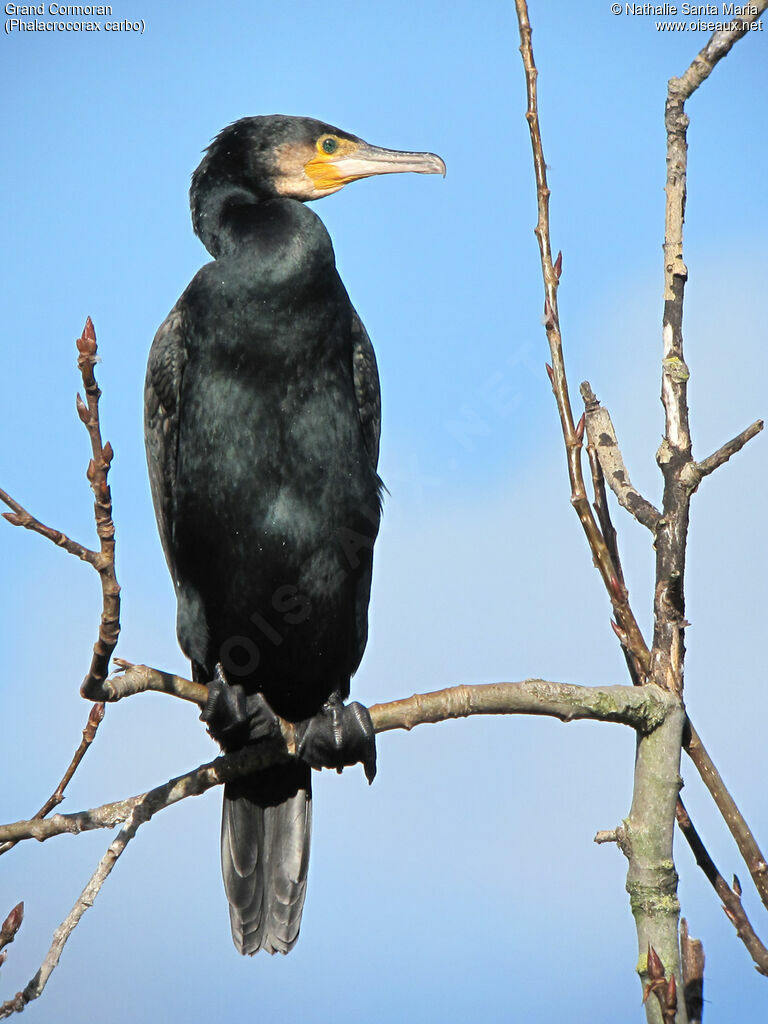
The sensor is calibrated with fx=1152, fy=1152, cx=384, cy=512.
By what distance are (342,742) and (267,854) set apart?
0.86 metres

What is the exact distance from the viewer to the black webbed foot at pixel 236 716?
3457 mm

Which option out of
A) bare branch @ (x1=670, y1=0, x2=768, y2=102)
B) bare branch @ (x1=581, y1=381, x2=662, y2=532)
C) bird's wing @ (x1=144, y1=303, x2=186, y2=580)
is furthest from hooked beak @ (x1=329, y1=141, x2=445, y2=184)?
bare branch @ (x1=581, y1=381, x2=662, y2=532)

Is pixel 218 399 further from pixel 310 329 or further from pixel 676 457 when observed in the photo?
pixel 676 457

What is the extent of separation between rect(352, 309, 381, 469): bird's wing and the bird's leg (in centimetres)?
96

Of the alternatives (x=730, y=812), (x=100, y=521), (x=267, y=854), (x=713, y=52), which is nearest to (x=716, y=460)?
(x=730, y=812)

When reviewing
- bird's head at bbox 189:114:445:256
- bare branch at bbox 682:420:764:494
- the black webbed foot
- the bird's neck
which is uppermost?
bird's head at bbox 189:114:445:256

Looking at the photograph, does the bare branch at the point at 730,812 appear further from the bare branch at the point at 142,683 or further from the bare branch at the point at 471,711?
the bare branch at the point at 142,683

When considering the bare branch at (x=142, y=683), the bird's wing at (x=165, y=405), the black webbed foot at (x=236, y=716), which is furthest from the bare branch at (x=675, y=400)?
the bird's wing at (x=165, y=405)

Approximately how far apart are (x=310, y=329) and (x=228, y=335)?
0.26 m

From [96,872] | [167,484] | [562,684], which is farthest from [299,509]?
[96,872]

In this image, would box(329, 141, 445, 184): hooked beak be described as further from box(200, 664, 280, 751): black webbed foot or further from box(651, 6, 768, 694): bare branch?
box(200, 664, 280, 751): black webbed foot

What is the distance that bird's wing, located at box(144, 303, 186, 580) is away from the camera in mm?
3834

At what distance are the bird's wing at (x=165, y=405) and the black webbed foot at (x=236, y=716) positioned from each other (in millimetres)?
666

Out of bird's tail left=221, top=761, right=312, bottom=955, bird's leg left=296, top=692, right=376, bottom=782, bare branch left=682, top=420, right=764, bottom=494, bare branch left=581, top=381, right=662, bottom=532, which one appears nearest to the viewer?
bare branch left=682, top=420, right=764, bottom=494
